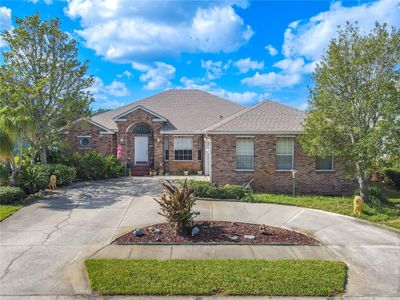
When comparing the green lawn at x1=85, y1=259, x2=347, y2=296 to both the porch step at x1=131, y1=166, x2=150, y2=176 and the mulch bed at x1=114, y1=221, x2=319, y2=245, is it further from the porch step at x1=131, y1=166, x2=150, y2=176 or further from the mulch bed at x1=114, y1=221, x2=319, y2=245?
the porch step at x1=131, y1=166, x2=150, y2=176

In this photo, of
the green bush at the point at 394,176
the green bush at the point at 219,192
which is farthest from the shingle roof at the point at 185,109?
the green bush at the point at 394,176

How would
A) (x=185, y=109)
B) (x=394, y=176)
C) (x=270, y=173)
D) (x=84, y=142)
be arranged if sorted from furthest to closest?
(x=185, y=109), (x=84, y=142), (x=394, y=176), (x=270, y=173)

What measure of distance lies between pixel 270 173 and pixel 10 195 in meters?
12.1

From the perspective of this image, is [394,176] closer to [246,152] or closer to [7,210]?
[246,152]

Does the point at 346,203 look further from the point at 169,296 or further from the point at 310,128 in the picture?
the point at 169,296

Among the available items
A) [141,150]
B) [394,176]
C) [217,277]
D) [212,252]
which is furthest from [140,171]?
[217,277]

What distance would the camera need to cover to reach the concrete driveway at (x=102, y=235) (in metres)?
7.11

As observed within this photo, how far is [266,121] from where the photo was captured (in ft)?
59.2

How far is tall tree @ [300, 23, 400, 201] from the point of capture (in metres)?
12.9

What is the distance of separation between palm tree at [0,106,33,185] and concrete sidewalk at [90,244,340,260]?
345 inches

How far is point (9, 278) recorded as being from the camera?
721 cm

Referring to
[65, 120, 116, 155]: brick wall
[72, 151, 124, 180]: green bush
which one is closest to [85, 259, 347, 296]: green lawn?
[72, 151, 124, 180]: green bush

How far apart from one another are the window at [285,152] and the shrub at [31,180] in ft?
38.5

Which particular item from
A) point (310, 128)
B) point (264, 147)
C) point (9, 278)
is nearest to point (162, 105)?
point (264, 147)
